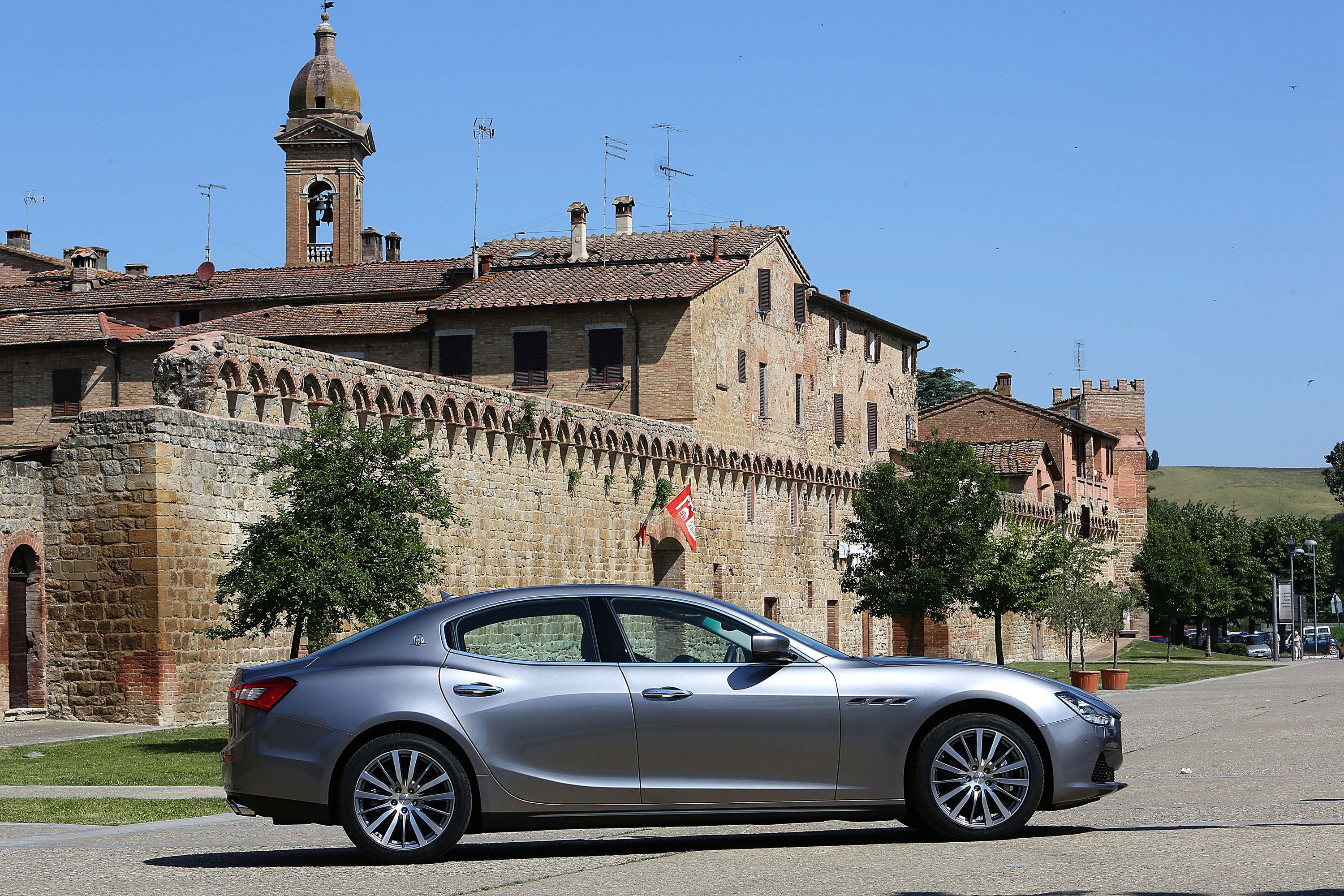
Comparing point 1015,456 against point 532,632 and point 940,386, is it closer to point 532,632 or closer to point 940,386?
point 940,386

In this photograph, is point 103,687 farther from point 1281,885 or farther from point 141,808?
point 1281,885

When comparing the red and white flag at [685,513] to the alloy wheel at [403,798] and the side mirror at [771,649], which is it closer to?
the side mirror at [771,649]

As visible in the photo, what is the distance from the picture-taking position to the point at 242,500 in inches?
942

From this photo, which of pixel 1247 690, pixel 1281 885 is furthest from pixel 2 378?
pixel 1281 885

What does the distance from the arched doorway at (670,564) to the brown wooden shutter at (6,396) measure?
20986 mm

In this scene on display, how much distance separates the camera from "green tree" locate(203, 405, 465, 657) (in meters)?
19.1

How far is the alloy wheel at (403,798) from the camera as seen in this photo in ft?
26.8

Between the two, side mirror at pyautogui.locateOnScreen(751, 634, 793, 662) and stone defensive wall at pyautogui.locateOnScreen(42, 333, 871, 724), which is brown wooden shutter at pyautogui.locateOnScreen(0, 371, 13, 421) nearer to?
stone defensive wall at pyautogui.locateOnScreen(42, 333, 871, 724)

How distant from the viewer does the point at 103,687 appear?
2198 cm

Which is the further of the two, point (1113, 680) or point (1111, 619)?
point (1111, 619)

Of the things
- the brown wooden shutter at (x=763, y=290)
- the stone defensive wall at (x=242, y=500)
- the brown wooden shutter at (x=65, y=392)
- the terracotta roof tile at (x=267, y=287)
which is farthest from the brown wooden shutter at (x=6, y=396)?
the brown wooden shutter at (x=763, y=290)

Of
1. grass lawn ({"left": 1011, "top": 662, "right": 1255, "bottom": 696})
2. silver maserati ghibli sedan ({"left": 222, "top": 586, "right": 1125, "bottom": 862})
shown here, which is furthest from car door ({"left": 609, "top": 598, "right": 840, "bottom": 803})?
grass lawn ({"left": 1011, "top": 662, "right": 1255, "bottom": 696})

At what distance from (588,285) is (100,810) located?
110ft

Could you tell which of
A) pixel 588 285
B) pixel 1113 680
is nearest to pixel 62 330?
pixel 588 285
